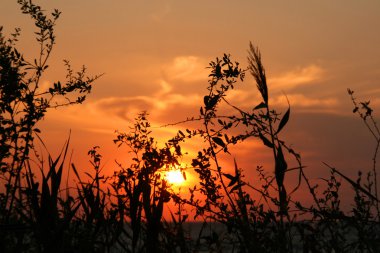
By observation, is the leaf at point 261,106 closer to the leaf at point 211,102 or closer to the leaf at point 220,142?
the leaf at point 220,142

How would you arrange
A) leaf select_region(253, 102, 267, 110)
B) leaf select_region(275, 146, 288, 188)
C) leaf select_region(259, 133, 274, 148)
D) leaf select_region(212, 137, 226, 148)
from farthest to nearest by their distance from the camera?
leaf select_region(212, 137, 226, 148) → leaf select_region(253, 102, 267, 110) → leaf select_region(259, 133, 274, 148) → leaf select_region(275, 146, 288, 188)

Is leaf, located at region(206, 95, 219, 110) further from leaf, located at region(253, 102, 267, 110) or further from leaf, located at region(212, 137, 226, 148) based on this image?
leaf, located at region(253, 102, 267, 110)

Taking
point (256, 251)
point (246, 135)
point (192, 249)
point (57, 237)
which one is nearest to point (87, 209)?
point (57, 237)

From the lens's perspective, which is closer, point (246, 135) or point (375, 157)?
point (375, 157)

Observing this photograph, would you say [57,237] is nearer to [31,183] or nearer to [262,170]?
[31,183]

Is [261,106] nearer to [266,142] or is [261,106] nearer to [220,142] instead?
[266,142]

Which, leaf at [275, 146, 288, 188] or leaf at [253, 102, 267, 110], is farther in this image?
leaf at [253, 102, 267, 110]

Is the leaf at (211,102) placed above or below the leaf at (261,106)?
above

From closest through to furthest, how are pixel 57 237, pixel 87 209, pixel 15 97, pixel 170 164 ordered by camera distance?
1. pixel 57 237
2. pixel 87 209
3. pixel 170 164
4. pixel 15 97

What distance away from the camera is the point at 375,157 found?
183 inches

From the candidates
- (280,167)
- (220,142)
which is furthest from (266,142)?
(220,142)

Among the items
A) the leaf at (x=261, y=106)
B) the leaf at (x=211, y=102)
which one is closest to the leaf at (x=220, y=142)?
the leaf at (x=211, y=102)

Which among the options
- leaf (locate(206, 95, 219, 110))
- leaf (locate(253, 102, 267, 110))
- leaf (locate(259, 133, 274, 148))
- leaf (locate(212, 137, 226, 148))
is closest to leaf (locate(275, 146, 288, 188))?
leaf (locate(259, 133, 274, 148))

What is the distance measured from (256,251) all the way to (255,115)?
1.63 metres
